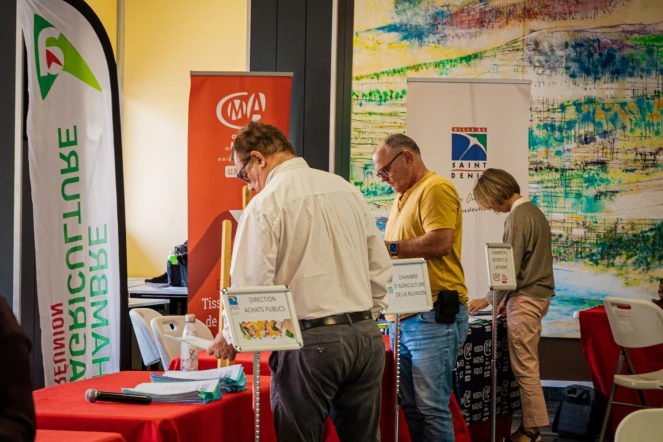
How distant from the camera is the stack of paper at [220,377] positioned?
250 centimetres

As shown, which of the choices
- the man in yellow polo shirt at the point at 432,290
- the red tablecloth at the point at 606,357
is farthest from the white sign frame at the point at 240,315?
the red tablecloth at the point at 606,357

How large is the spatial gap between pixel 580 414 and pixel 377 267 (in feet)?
9.25

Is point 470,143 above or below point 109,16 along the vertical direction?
below

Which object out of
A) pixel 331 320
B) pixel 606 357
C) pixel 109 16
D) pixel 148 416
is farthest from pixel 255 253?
pixel 109 16

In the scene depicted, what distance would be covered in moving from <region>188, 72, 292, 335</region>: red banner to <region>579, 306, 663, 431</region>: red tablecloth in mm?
2086

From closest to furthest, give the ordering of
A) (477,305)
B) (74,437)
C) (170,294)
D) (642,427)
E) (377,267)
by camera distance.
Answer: (74,437), (642,427), (377,267), (477,305), (170,294)

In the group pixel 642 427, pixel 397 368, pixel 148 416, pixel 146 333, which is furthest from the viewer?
pixel 146 333

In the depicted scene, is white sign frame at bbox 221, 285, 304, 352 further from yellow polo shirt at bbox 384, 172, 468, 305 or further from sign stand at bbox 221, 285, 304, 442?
yellow polo shirt at bbox 384, 172, 468, 305

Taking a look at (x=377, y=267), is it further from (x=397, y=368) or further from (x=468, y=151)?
(x=468, y=151)

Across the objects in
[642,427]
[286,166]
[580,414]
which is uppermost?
[286,166]

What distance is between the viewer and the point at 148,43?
27.8 ft

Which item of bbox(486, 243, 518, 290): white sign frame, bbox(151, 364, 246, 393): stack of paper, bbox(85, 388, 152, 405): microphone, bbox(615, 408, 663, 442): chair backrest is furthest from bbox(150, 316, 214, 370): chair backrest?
bbox(615, 408, 663, 442): chair backrest

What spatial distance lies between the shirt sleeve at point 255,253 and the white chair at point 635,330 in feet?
8.82

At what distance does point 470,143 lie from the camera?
5480mm
